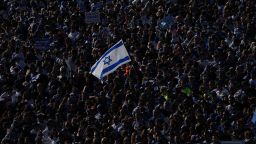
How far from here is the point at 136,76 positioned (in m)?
28.5

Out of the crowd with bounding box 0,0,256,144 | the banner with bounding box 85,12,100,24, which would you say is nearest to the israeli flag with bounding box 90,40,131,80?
the crowd with bounding box 0,0,256,144

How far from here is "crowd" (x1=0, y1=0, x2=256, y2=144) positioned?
83.9 feet

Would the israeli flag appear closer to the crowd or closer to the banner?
the crowd

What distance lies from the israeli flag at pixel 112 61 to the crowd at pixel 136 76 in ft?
2.91

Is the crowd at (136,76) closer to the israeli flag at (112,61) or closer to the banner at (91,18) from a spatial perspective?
the banner at (91,18)

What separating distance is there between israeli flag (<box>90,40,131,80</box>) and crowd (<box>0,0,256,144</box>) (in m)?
0.89

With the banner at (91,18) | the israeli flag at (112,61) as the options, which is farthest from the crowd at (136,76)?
the israeli flag at (112,61)

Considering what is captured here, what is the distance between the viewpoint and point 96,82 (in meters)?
28.7

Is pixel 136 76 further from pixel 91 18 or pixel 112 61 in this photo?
pixel 91 18

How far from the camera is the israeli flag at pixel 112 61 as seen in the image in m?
26.5

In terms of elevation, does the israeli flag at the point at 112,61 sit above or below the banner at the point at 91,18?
below

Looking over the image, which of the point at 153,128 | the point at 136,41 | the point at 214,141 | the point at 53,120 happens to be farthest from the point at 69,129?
the point at 136,41

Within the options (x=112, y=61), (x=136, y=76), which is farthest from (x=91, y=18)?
(x=112, y=61)

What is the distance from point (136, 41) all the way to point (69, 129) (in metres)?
6.15
